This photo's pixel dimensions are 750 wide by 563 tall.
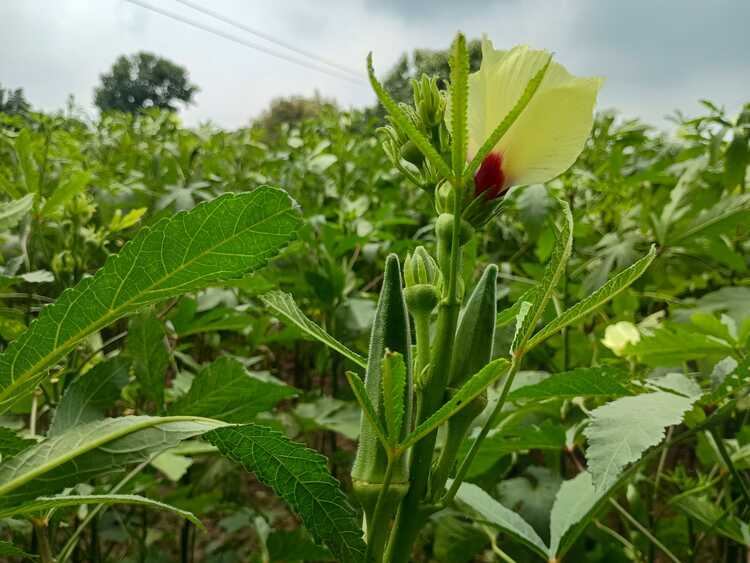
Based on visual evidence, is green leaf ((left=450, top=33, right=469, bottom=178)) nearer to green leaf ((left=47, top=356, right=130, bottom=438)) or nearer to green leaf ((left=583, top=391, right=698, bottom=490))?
green leaf ((left=583, top=391, right=698, bottom=490))

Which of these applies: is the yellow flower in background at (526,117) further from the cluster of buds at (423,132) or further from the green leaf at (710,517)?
the green leaf at (710,517)

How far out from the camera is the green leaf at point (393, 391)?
1.16 feet

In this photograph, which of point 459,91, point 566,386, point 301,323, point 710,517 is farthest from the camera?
point 710,517

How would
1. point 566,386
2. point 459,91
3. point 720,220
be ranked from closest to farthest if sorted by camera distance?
point 459,91 < point 566,386 < point 720,220

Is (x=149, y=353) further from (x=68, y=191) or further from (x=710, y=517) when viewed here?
(x=710, y=517)

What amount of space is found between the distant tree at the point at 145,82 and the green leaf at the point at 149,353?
133 feet

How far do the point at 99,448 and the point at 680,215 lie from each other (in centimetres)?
131

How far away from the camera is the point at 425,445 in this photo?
1.37 feet

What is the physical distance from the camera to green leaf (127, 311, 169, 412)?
0.81 meters

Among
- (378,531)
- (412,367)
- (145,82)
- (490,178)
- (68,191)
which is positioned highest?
(145,82)

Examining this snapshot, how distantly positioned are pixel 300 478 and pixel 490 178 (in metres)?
0.22

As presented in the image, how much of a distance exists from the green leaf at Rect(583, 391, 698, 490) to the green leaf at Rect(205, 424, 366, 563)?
7.7 inches

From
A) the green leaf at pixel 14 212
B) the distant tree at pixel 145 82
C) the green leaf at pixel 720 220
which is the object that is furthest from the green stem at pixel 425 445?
the distant tree at pixel 145 82

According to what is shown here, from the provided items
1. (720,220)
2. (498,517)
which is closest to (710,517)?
(498,517)
